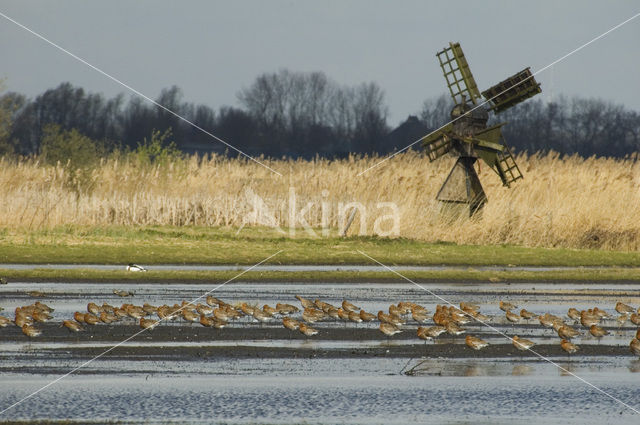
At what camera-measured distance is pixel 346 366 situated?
39.8ft

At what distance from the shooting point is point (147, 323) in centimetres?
A: 1473

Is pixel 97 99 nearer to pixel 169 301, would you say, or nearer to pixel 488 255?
pixel 488 255

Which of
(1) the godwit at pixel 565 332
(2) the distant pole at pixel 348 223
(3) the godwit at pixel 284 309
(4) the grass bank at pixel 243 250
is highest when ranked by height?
(2) the distant pole at pixel 348 223

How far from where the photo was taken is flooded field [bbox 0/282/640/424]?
382 inches

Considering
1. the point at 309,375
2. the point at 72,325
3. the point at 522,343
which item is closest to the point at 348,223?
the point at 72,325

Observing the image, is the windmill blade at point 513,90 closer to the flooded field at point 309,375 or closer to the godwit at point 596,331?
the flooded field at point 309,375

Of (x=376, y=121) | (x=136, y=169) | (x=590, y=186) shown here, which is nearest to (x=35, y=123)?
(x=376, y=121)

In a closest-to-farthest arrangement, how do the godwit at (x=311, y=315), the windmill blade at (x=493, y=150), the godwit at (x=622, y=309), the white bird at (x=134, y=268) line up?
1. the godwit at (x=311, y=315)
2. the godwit at (x=622, y=309)
3. the white bird at (x=134, y=268)
4. the windmill blade at (x=493, y=150)

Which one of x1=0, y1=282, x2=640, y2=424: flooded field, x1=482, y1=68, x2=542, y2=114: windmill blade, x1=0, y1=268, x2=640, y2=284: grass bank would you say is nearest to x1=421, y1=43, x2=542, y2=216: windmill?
x1=482, y1=68, x2=542, y2=114: windmill blade

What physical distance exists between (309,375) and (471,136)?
2237cm

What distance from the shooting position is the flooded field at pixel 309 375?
9703mm

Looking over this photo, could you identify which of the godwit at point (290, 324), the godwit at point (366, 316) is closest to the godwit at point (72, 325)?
the godwit at point (290, 324)

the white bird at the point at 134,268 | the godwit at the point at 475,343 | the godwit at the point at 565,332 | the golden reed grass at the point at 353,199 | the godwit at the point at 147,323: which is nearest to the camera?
the godwit at the point at 475,343

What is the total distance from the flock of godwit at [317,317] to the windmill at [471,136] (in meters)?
16.3
